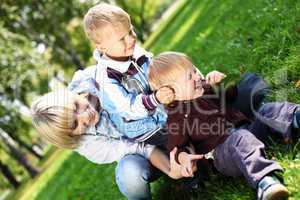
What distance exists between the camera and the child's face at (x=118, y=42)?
4.58 m

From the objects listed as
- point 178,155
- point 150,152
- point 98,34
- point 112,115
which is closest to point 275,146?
point 178,155

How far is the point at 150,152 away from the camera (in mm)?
4758

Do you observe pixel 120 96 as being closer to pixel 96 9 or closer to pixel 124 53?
pixel 124 53

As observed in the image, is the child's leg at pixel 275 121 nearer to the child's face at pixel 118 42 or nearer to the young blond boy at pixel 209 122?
the young blond boy at pixel 209 122

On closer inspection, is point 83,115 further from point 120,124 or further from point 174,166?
point 174,166

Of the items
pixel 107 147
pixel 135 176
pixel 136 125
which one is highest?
pixel 136 125

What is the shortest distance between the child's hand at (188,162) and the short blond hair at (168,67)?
2.05 feet

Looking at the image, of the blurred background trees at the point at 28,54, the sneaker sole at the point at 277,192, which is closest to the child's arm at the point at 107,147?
the sneaker sole at the point at 277,192

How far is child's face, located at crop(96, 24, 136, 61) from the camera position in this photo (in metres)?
4.58

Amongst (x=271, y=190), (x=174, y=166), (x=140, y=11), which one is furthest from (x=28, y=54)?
(x=271, y=190)

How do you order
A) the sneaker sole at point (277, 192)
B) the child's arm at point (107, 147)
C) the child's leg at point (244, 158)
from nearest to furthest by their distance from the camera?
1. the sneaker sole at point (277, 192)
2. the child's leg at point (244, 158)
3. the child's arm at point (107, 147)

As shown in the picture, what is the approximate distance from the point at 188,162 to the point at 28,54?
23.5m

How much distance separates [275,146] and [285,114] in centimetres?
37

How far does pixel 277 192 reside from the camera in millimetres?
3494
